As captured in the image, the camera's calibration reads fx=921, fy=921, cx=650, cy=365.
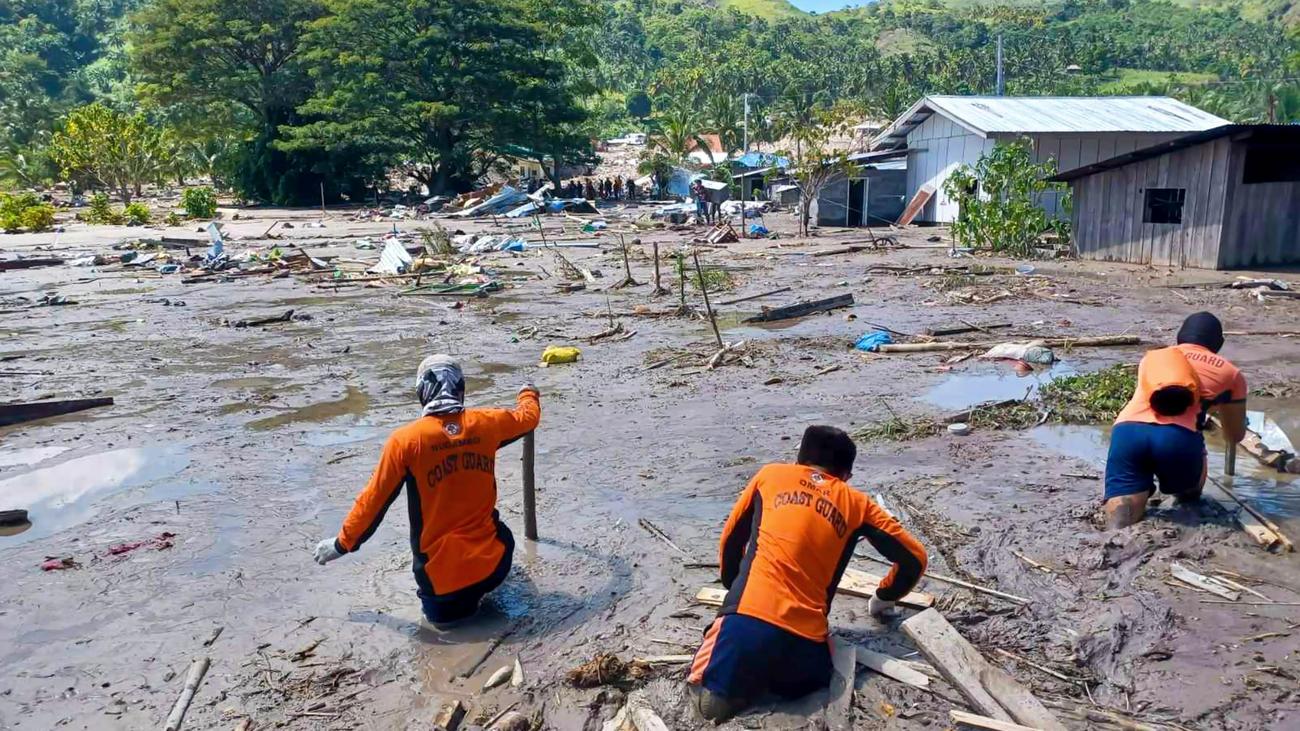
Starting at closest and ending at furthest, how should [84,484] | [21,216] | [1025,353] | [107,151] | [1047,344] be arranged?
[84,484] → [1025,353] → [1047,344] → [21,216] → [107,151]

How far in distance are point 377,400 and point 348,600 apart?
4.95 m

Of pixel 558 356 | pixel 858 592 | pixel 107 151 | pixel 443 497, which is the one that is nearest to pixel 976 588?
pixel 858 592

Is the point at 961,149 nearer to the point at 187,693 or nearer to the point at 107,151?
the point at 187,693

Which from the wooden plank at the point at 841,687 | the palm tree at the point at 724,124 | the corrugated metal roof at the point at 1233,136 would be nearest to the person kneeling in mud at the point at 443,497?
the wooden plank at the point at 841,687

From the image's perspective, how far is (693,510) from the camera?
20.1 ft

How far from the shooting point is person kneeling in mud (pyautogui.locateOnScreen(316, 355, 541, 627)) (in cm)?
430

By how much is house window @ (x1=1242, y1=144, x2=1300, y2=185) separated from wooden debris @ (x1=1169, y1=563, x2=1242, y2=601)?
15.5 meters

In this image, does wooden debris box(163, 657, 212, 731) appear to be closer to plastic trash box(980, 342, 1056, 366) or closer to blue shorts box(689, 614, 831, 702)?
blue shorts box(689, 614, 831, 702)

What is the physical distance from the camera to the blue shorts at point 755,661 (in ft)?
11.2

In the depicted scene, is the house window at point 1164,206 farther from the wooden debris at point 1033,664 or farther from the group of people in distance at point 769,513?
the wooden debris at point 1033,664

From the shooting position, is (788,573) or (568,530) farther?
(568,530)

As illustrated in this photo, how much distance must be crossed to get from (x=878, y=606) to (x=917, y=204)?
97.9ft

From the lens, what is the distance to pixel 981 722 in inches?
129

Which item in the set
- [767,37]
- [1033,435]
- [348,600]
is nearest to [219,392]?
[348,600]
